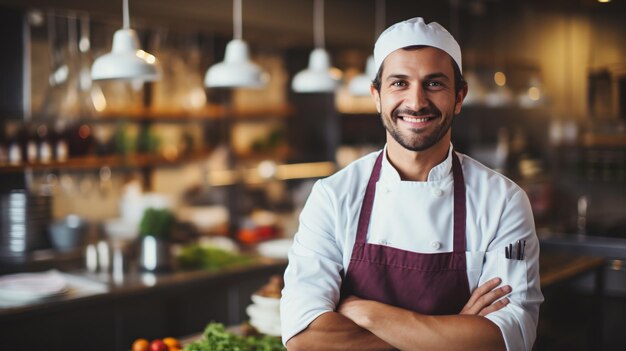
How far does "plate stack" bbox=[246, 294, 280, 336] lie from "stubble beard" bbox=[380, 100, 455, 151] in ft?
3.19

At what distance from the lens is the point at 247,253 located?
5.05m

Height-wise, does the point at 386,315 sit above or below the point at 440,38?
below

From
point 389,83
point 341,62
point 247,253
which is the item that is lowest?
point 247,253

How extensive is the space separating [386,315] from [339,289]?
18 cm

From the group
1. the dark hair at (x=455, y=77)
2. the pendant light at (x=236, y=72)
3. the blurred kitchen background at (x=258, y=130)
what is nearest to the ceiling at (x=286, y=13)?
the blurred kitchen background at (x=258, y=130)

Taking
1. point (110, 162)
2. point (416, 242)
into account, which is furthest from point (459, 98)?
point (110, 162)

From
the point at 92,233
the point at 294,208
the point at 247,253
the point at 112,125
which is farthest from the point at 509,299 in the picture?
the point at 294,208

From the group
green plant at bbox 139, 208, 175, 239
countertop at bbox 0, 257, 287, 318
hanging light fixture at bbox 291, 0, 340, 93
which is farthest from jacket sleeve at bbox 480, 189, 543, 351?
green plant at bbox 139, 208, 175, 239

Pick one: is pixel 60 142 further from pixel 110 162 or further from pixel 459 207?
pixel 459 207

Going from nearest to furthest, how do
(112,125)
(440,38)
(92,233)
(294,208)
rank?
(440,38), (92,233), (112,125), (294,208)

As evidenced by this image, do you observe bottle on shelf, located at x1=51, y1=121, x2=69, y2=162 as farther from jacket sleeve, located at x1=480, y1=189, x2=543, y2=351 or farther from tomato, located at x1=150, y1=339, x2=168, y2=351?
Result: jacket sleeve, located at x1=480, y1=189, x2=543, y2=351

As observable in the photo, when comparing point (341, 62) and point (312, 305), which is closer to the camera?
point (312, 305)

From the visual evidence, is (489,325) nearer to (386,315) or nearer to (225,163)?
(386,315)

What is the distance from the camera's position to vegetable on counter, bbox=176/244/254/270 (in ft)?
14.8
